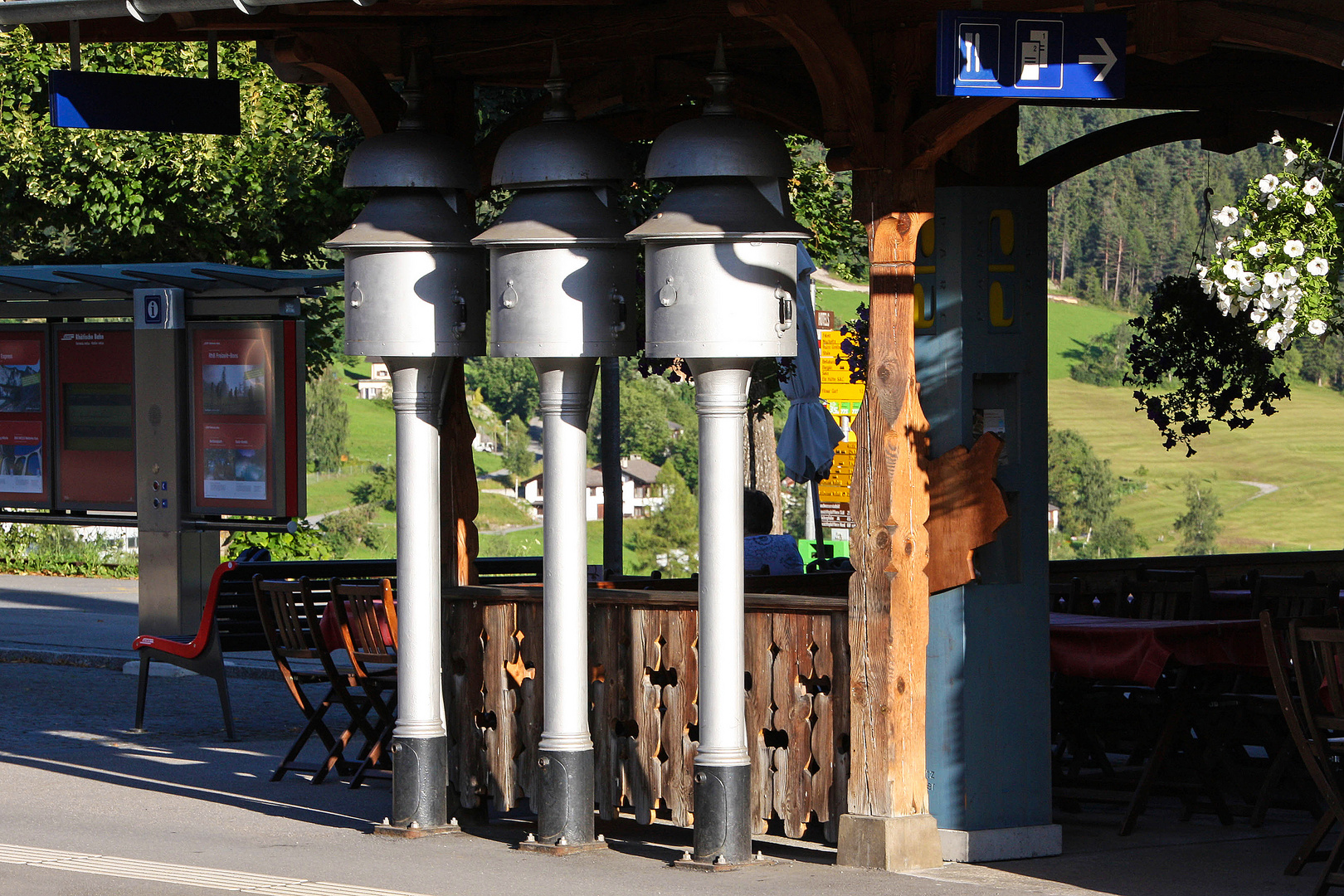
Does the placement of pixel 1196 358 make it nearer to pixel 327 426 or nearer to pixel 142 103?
pixel 142 103

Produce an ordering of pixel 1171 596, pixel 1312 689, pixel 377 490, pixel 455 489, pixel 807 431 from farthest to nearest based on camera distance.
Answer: pixel 377 490 → pixel 807 431 → pixel 1171 596 → pixel 455 489 → pixel 1312 689

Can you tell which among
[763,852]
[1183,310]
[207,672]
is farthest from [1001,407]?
[207,672]

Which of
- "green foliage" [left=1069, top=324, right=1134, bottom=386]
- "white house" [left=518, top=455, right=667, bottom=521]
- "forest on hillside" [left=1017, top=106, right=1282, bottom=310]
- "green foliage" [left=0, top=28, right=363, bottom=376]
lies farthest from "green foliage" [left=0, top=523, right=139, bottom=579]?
"forest on hillside" [left=1017, top=106, right=1282, bottom=310]

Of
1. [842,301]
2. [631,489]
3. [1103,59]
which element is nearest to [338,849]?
[1103,59]

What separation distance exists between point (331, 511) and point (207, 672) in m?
77.9

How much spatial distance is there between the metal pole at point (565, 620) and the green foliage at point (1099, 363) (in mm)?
86986

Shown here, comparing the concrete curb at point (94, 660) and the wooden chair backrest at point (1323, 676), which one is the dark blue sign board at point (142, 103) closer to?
the wooden chair backrest at point (1323, 676)

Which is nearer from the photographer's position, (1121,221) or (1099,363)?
(1099,363)

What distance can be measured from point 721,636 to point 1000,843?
131cm

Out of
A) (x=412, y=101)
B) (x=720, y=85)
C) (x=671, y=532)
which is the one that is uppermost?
(x=412, y=101)

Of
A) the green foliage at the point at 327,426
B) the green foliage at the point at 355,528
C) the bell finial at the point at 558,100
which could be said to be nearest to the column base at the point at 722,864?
the bell finial at the point at 558,100

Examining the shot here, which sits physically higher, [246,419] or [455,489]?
[246,419]

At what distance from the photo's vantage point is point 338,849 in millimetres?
7461

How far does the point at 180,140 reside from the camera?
850 inches
